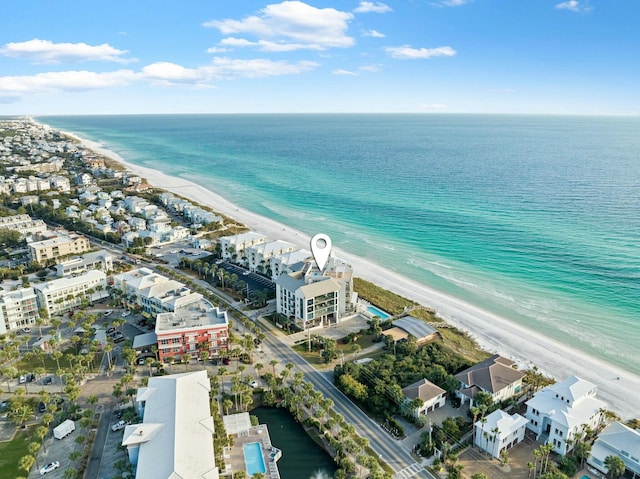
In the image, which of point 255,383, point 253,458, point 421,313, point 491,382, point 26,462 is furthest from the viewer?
point 421,313

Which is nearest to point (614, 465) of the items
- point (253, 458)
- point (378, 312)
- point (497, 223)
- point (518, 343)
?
point (518, 343)

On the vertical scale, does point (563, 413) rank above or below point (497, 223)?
below

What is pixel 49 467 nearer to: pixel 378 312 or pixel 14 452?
pixel 14 452

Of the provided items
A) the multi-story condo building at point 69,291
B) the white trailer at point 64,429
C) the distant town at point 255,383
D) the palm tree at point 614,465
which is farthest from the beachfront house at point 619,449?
the multi-story condo building at point 69,291

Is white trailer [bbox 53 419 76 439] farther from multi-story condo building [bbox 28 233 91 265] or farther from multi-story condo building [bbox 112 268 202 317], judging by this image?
multi-story condo building [bbox 28 233 91 265]

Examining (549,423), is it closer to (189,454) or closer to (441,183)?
(189,454)

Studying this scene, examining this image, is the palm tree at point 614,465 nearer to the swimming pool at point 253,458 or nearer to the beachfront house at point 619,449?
the beachfront house at point 619,449
